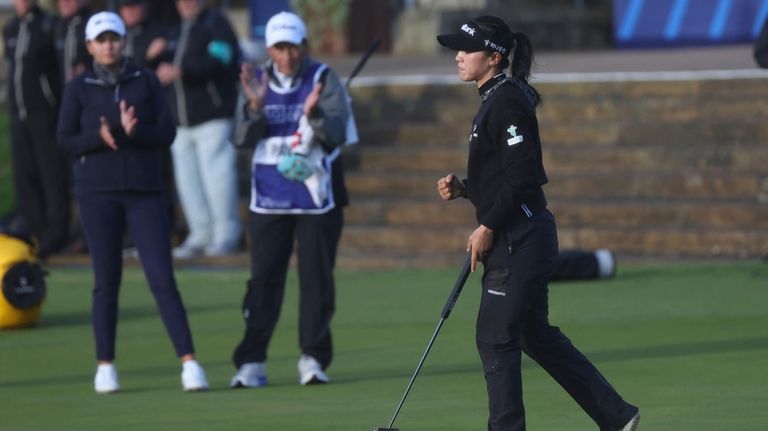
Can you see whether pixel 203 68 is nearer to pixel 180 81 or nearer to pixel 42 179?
pixel 180 81

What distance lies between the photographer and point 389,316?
1247 centimetres

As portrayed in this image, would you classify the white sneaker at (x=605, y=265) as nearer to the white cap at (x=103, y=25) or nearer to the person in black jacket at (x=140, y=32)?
the person in black jacket at (x=140, y=32)

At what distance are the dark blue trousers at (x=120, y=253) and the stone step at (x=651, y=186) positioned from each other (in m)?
6.67

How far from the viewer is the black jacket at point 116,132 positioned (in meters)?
9.56

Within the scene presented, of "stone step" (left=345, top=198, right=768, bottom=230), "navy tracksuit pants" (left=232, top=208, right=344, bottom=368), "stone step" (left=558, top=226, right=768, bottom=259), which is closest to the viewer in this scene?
"navy tracksuit pants" (left=232, top=208, right=344, bottom=368)

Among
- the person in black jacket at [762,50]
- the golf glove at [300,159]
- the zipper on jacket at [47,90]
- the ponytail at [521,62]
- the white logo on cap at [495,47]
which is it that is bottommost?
the zipper on jacket at [47,90]

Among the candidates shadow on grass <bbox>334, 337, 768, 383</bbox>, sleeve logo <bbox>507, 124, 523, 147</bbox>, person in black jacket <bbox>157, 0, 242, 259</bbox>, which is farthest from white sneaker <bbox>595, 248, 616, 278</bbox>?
sleeve logo <bbox>507, 124, 523, 147</bbox>

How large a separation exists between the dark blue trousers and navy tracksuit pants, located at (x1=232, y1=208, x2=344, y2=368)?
1.26ft

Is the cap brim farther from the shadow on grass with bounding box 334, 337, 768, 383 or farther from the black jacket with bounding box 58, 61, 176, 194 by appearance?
the shadow on grass with bounding box 334, 337, 768, 383

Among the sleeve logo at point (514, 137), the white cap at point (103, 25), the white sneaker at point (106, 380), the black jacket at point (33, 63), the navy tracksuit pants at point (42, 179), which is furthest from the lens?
the navy tracksuit pants at point (42, 179)

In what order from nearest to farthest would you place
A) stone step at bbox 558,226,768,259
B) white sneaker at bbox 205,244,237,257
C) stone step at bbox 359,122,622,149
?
stone step at bbox 558,226,768,259
white sneaker at bbox 205,244,237,257
stone step at bbox 359,122,622,149

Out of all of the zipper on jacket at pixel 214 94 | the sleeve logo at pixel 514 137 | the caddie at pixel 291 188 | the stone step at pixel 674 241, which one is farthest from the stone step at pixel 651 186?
the sleeve logo at pixel 514 137

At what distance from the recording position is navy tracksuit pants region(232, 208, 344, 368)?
9750mm

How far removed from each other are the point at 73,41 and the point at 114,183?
6324 mm
